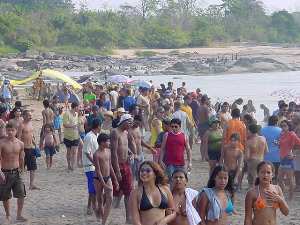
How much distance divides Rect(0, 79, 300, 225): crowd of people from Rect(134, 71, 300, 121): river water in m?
22.5

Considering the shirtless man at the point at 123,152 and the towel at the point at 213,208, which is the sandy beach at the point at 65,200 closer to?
the shirtless man at the point at 123,152

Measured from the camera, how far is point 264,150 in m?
11.0

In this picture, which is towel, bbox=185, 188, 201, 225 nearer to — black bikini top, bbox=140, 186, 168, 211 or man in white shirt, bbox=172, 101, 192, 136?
black bikini top, bbox=140, 186, 168, 211

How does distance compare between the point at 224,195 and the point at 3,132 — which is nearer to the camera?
the point at 224,195

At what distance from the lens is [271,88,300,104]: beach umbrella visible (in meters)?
39.1

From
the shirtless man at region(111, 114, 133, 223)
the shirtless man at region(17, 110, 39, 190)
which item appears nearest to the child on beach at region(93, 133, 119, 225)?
the shirtless man at region(111, 114, 133, 223)

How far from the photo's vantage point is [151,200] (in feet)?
20.1

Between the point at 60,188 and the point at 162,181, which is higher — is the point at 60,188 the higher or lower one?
the lower one

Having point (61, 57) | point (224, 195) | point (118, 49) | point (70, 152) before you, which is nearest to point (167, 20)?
point (118, 49)

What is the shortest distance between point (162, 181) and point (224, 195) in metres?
0.56

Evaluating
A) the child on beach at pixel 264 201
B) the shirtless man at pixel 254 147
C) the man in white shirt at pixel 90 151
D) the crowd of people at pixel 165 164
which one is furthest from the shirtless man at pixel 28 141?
the child on beach at pixel 264 201

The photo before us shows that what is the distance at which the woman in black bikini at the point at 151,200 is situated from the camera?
6109mm

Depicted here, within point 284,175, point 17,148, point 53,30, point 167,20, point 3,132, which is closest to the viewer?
point 17,148

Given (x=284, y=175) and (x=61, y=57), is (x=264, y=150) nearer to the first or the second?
(x=284, y=175)
